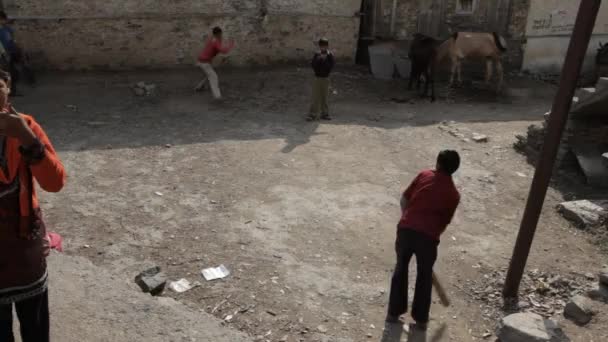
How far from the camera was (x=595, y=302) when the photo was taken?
14.6 feet

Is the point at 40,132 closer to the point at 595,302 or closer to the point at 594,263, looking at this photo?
the point at 595,302

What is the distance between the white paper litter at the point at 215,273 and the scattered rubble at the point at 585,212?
4.12m

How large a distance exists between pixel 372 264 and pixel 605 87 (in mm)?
3940

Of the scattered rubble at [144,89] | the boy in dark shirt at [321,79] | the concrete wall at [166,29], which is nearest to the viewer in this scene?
the boy in dark shirt at [321,79]

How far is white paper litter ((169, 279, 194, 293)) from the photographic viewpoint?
4.59 m

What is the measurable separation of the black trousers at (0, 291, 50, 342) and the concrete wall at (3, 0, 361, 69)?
33.0ft

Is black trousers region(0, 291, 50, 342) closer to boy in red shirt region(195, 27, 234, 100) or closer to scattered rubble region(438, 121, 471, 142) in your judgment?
scattered rubble region(438, 121, 471, 142)

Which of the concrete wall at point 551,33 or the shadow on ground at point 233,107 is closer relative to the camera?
the shadow on ground at point 233,107

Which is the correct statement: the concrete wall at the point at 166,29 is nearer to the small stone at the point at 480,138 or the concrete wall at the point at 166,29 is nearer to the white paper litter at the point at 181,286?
the small stone at the point at 480,138

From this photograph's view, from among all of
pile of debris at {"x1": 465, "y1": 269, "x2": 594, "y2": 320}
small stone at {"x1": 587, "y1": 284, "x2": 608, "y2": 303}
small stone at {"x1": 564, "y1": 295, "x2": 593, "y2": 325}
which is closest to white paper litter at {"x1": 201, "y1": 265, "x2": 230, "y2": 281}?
pile of debris at {"x1": 465, "y1": 269, "x2": 594, "y2": 320}

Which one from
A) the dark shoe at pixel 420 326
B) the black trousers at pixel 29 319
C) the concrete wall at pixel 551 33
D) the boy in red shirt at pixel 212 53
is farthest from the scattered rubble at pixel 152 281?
the concrete wall at pixel 551 33

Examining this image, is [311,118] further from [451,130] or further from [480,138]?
[480,138]

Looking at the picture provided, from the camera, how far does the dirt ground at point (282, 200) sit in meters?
4.58

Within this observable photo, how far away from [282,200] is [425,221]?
277cm
